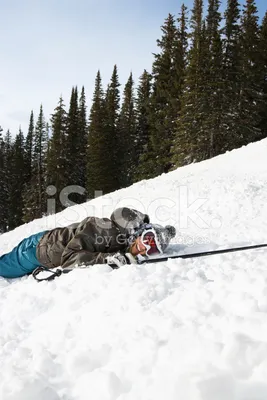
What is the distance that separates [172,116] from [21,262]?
2320 centimetres

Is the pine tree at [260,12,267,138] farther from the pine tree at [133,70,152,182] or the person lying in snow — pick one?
the person lying in snow

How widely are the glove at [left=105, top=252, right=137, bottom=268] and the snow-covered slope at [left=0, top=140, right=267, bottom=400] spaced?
0.14 m

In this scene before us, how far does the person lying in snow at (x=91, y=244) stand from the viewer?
4266 mm

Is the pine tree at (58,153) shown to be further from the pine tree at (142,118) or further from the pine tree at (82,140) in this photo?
the pine tree at (142,118)

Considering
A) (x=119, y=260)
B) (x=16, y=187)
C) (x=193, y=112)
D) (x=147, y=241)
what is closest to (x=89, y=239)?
(x=119, y=260)

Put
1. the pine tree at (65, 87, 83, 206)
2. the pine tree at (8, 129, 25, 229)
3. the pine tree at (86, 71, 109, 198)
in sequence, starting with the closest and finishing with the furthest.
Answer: the pine tree at (86, 71, 109, 198) → the pine tree at (65, 87, 83, 206) → the pine tree at (8, 129, 25, 229)

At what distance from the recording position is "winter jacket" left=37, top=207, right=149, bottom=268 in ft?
14.2

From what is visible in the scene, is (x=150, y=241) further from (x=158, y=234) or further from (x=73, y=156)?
(x=73, y=156)

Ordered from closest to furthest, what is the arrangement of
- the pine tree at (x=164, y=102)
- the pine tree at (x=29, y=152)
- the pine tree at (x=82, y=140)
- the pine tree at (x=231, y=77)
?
the pine tree at (x=231, y=77) < the pine tree at (x=164, y=102) < the pine tree at (x=82, y=140) < the pine tree at (x=29, y=152)

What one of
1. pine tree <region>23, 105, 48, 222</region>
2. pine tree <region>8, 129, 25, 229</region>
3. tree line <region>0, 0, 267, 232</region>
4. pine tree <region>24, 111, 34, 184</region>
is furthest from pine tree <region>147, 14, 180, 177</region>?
pine tree <region>24, 111, 34, 184</region>

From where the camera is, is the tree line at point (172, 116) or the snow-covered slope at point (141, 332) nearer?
the snow-covered slope at point (141, 332)

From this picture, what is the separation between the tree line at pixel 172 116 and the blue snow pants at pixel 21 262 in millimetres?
17938

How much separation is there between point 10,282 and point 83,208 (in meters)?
7.10

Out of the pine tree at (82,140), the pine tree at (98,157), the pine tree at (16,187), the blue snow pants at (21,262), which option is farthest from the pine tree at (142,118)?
the blue snow pants at (21,262)
